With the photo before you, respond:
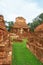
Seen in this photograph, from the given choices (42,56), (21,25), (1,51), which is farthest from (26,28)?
(1,51)

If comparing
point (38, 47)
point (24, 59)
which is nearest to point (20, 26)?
point (38, 47)

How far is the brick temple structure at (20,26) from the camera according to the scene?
45.8 metres

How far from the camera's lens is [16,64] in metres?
11.0

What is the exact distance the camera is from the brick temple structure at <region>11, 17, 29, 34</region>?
4576 cm

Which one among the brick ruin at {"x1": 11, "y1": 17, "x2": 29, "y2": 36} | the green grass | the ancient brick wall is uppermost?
the brick ruin at {"x1": 11, "y1": 17, "x2": 29, "y2": 36}

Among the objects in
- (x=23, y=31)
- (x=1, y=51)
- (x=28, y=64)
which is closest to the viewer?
(x=1, y=51)

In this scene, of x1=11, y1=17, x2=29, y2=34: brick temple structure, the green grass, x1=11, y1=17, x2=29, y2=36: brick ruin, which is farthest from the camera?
x1=11, y1=17, x2=29, y2=34: brick temple structure

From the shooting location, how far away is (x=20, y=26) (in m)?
47.0

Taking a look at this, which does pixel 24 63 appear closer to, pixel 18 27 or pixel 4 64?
pixel 4 64

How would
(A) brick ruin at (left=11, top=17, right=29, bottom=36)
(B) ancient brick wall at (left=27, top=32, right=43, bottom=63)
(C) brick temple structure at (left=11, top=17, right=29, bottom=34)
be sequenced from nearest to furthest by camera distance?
(B) ancient brick wall at (left=27, top=32, right=43, bottom=63) < (A) brick ruin at (left=11, top=17, right=29, bottom=36) < (C) brick temple structure at (left=11, top=17, right=29, bottom=34)

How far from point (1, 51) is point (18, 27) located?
39278 millimetres

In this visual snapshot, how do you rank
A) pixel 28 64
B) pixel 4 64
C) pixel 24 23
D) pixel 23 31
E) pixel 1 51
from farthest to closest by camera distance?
pixel 24 23
pixel 23 31
pixel 28 64
pixel 1 51
pixel 4 64

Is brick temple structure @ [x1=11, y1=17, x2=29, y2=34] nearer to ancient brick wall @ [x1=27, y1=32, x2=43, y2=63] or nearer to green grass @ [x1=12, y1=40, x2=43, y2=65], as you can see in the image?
ancient brick wall @ [x1=27, y1=32, x2=43, y2=63]

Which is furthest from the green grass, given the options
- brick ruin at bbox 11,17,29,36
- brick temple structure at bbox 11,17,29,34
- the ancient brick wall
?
brick temple structure at bbox 11,17,29,34
